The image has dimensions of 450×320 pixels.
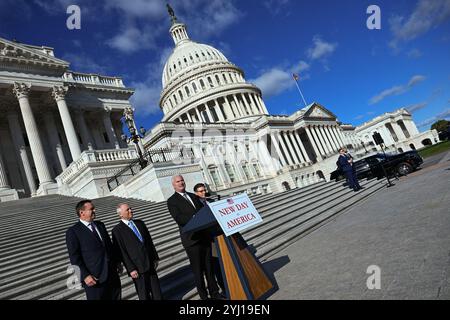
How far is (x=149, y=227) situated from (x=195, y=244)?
6058 mm

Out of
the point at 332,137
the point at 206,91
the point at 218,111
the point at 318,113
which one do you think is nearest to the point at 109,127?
the point at 218,111

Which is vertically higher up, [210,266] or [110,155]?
[110,155]

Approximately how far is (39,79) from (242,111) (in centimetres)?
5356

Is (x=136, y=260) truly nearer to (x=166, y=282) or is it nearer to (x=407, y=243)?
Result: (x=166, y=282)

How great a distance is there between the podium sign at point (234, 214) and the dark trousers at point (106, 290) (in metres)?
1.67

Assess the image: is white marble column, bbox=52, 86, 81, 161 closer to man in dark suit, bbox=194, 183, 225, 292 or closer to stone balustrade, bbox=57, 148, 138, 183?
stone balustrade, bbox=57, 148, 138, 183

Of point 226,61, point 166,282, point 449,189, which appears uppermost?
point 226,61

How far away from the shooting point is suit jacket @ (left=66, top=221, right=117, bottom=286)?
412 centimetres

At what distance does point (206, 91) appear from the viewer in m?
74.0

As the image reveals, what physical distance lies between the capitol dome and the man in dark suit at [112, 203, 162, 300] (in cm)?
6618

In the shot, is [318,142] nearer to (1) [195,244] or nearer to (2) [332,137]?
(2) [332,137]

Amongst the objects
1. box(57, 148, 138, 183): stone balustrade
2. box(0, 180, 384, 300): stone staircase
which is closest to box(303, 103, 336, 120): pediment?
box(57, 148, 138, 183): stone balustrade

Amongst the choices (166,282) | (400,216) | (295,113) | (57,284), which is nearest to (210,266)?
(166,282)

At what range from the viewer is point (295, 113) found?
65875 millimetres
